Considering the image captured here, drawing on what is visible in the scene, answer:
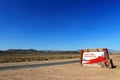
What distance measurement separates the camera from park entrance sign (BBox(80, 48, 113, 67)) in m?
18.9

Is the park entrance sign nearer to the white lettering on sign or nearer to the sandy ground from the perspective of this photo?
the white lettering on sign

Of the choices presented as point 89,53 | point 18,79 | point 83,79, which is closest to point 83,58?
point 89,53

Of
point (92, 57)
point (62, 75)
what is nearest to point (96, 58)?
point (92, 57)

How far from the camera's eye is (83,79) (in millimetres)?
11648

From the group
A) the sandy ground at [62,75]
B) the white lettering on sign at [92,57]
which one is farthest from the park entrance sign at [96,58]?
the sandy ground at [62,75]

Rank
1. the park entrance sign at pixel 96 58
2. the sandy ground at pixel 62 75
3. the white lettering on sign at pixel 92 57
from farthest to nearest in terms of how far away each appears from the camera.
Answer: the white lettering on sign at pixel 92 57 < the park entrance sign at pixel 96 58 < the sandy ground at pixel 62 75

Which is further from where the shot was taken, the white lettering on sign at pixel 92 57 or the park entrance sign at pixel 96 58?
the white lettering on sign at pixel 92 57

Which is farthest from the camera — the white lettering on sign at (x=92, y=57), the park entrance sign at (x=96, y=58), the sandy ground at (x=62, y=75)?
the white lettering on sign at (x=92, y=57)

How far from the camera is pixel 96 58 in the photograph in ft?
65.6

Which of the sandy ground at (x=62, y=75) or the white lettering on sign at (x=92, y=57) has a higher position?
the white lettering on sign at (x=92, y=57)

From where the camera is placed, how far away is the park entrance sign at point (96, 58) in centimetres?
1887

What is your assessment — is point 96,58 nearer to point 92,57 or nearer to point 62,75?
point 92,57

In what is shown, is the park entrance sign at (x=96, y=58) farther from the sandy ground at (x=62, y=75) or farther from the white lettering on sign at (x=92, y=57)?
the sandy ground at (x=62, y=75)

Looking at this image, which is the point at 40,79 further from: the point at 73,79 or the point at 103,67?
the point at 103,67
